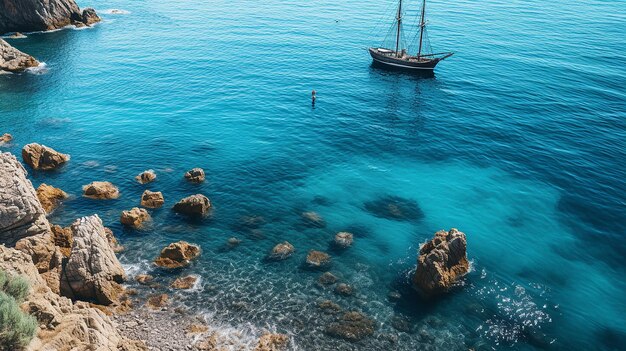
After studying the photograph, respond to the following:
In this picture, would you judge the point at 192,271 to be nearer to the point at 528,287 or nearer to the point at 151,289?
the point at 151,289

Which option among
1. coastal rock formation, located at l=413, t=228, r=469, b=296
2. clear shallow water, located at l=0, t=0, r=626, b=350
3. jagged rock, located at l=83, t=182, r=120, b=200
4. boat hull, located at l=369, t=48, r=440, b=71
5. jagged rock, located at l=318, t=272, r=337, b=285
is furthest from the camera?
boat hull, located at l=369, t=48, r=440, b=71

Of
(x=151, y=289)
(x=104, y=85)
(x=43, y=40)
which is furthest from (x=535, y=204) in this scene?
(x=43, y=40)

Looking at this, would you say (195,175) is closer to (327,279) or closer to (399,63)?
(327,279)

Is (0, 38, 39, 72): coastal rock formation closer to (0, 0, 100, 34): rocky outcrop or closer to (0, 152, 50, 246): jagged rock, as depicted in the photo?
(0, 0, 100, 34): rocky outcrop

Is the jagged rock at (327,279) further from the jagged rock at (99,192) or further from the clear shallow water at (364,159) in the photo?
the jagged rock at (99,192)

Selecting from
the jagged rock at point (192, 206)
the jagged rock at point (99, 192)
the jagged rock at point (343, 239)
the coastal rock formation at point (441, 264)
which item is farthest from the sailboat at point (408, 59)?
the jagged rock at point (99, 192)

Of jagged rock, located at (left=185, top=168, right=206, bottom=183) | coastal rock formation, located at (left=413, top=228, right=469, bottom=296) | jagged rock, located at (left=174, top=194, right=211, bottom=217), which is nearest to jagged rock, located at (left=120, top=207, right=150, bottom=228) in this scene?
jagged rock, located at (left=174, top=194, right=211, bottom=217)
